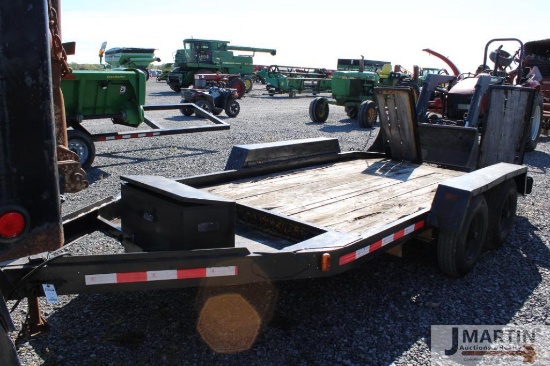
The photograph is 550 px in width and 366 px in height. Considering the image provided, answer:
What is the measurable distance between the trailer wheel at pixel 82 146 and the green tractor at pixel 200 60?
19210 millimetres

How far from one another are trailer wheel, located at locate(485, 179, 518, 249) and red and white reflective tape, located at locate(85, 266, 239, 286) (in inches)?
118

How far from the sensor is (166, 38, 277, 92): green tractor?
2658 cm

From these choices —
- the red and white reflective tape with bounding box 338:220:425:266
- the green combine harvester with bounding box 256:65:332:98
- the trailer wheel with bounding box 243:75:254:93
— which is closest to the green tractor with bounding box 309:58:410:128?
the green combine harvester with bounding box 256:65:332:98

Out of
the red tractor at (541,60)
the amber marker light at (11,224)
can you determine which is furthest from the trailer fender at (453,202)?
the red tractor at (541,60)

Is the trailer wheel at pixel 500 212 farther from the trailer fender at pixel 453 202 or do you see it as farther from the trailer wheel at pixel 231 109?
the trailer wheel at pixel 231 109

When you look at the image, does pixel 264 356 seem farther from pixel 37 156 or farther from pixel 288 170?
pixel 288 170

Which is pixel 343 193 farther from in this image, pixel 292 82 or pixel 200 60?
pixel 200 60

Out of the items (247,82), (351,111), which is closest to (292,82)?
(247,82)

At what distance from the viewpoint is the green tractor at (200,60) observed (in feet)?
87.2

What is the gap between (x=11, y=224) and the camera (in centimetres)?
189

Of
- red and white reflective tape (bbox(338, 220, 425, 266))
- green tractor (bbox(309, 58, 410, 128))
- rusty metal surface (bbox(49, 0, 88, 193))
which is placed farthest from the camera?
green tractor (bbox(309, 58, 410, 128))

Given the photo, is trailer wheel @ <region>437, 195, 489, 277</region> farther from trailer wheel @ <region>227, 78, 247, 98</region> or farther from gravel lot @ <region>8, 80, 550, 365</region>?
trailer wheel @ <region>227, 78, 247, 98</region>

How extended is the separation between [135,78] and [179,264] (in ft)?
23.7

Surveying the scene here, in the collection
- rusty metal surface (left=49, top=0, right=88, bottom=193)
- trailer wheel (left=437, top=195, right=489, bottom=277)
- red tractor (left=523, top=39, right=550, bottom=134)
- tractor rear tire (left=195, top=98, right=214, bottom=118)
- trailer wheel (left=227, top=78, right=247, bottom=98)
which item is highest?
red tractor (left=523, top=39, right=550, bottom=134)
